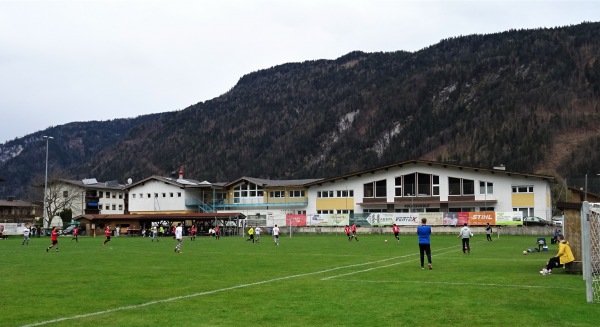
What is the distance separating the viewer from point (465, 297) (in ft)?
54.4

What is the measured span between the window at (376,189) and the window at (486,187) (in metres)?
13.3

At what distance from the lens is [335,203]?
95.2 m

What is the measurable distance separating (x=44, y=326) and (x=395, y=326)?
6999 mm

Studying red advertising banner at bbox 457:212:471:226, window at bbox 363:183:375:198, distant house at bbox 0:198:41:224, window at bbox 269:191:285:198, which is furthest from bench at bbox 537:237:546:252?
distant house at bbox 0:198:41:224

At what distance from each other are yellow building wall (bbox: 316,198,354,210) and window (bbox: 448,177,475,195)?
14619 millimetres

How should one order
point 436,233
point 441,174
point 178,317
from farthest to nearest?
point 441,174 → point 436,233 → point 178,317

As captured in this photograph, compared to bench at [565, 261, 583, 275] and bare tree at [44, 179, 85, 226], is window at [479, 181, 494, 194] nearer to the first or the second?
bench at [565, 261, 583, 275]

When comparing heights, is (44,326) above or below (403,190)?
below

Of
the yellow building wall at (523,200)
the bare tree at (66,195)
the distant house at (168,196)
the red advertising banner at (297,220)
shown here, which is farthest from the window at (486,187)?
the bare tree at (66,195)

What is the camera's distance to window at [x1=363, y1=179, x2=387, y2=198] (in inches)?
3590

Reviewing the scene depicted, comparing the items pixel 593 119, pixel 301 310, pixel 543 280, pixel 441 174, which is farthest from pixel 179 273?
pixel 593 119

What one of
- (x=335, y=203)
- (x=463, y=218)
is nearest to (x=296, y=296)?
(x=463, y=218)

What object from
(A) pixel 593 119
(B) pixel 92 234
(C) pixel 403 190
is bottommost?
(B) pixel 92 234

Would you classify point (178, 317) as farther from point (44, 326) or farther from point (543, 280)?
point (543, 280)
